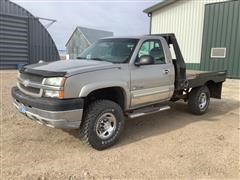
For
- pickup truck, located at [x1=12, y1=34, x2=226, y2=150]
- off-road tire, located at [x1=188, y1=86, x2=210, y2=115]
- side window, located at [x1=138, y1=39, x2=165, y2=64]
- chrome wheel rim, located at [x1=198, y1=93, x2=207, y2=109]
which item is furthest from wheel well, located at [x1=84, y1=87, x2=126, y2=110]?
chrome wheel rim, located at [x1=198, y1=93, x2=207, y2=109]

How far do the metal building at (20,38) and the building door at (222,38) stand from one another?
12.6m

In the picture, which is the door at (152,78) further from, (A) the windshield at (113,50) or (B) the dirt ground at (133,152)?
(B) the dirt ground at (133,152)

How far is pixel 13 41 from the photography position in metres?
18.0

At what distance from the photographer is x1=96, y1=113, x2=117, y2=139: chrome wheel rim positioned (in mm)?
4117

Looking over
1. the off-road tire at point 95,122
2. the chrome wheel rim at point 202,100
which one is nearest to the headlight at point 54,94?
the off-road tire at point 95,122

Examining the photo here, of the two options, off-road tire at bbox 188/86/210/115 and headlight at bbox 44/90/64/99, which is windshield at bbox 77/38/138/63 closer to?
headlight at bbox 44/90/64/99

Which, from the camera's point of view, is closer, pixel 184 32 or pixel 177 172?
pixel 177 172

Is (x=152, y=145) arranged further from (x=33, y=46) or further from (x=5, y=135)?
(x=33, y=46)

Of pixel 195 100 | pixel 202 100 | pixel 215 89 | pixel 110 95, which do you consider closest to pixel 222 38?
pixel 215 89

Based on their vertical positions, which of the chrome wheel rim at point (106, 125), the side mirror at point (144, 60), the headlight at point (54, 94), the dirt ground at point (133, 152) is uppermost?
the side mirror at point (144, 60)

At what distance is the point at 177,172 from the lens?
3.45 metres

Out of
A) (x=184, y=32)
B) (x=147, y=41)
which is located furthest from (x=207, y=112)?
(x=184, y=32)

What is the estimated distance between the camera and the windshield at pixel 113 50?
15.4 feet

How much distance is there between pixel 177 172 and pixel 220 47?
38.3 feet
